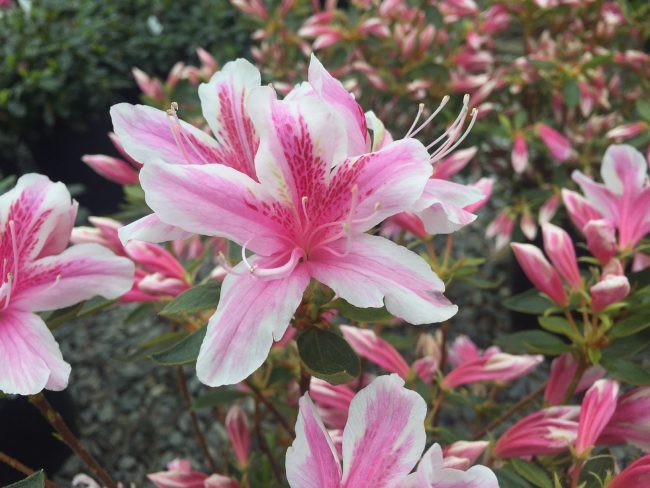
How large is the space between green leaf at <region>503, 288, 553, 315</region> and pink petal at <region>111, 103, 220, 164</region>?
0.60 metres

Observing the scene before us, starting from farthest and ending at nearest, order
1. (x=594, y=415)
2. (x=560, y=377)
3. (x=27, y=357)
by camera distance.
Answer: (x=560, y=377) → (x=594, y=415) → (x=27, y=357)

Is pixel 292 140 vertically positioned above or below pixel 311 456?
above

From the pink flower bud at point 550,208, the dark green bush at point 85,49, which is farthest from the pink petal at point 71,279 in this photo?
the dark green bush at point 85,49

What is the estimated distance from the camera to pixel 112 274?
0.74 metres

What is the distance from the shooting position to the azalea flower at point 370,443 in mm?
568

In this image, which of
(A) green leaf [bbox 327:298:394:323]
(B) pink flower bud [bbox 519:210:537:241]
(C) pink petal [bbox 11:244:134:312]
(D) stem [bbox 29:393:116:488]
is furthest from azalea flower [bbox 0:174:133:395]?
(B) pink flower bud [bbox 519:210:537:241]

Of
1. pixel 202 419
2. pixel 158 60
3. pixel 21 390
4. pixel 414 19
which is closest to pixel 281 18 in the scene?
pixel 414 19

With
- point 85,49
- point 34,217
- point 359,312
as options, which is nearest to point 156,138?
point 34,217

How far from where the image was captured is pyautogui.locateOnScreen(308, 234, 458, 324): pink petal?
1.84 feet

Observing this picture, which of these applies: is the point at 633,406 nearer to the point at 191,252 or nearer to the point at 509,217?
the point at 191,252

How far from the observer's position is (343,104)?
0.61 meters

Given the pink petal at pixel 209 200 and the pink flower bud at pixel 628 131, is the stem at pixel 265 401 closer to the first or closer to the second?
the pink petal at pixel 209 200

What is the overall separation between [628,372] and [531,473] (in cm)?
19

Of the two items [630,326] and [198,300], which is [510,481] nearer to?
[630,326]
